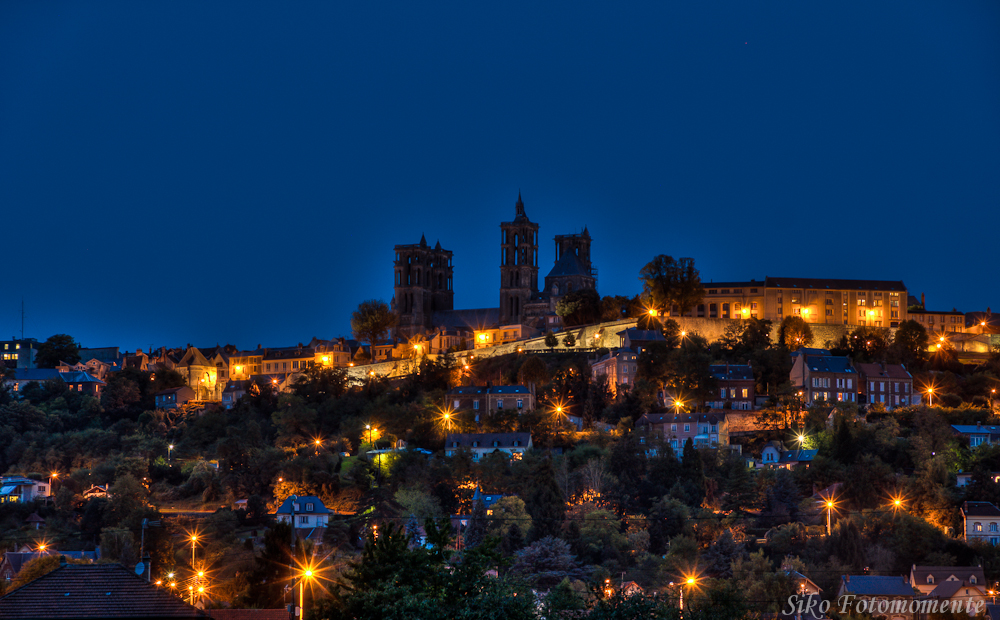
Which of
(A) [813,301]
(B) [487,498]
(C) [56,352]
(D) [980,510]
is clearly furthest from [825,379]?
(C) [56,352]

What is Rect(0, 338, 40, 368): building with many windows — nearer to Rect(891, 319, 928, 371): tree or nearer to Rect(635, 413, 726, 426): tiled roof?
Rect(635, 413, 726, 426): tiled roof

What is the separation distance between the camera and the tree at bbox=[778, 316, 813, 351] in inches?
3398

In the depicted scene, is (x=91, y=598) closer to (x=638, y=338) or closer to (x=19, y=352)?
(x=638, y=338)

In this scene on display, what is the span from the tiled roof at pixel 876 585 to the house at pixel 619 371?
98.9 ft

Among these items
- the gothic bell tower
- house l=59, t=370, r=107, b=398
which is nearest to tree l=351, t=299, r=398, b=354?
the gothic bell tower

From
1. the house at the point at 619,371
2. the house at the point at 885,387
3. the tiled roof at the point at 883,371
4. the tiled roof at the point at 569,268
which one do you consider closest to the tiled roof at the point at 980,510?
the house at the point at 885,387

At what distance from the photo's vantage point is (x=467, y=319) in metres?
117

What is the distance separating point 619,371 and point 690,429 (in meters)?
10.1

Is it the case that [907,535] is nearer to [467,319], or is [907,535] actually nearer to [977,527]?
[977,527]

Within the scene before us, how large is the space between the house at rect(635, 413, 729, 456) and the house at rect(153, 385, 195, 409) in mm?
44623

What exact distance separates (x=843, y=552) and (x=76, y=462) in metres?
56.5

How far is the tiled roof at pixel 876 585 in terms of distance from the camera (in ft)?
161

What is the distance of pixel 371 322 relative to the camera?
107875 mm

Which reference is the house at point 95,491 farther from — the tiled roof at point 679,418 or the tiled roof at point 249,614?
the tiled roof at point 249,614
